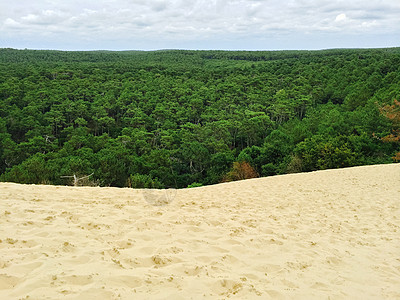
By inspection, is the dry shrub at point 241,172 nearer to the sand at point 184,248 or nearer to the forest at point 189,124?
the forest at point 189,124

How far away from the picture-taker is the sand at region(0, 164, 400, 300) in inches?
131

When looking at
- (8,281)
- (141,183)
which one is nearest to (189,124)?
(141,183)

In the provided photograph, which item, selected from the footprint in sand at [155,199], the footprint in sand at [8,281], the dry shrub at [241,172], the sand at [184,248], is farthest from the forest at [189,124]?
the footprint in sand at [8,281]

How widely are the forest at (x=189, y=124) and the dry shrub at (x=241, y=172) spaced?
4.1 inches

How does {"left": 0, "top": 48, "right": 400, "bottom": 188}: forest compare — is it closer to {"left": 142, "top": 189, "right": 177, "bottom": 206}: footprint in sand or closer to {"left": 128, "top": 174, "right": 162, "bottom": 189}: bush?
{"left": 128, "top": 174, "right": 162, "bottom": 189}: bush

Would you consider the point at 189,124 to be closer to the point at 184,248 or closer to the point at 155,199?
the point at 155,199

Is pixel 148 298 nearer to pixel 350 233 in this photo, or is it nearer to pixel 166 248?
pixel 166 248

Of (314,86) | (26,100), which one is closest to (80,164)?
(26,100)

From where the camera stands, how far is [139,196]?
7.70 m

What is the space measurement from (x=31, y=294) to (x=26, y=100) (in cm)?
5800

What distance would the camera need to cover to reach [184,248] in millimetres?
4582

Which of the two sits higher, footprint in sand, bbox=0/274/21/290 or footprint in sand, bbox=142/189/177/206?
footprint in sand, bbox=0/274/21/290

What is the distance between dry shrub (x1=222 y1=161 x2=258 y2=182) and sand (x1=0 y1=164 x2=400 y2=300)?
19390 millimetres

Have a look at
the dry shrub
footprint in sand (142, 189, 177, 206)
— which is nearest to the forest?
the dry shrub
